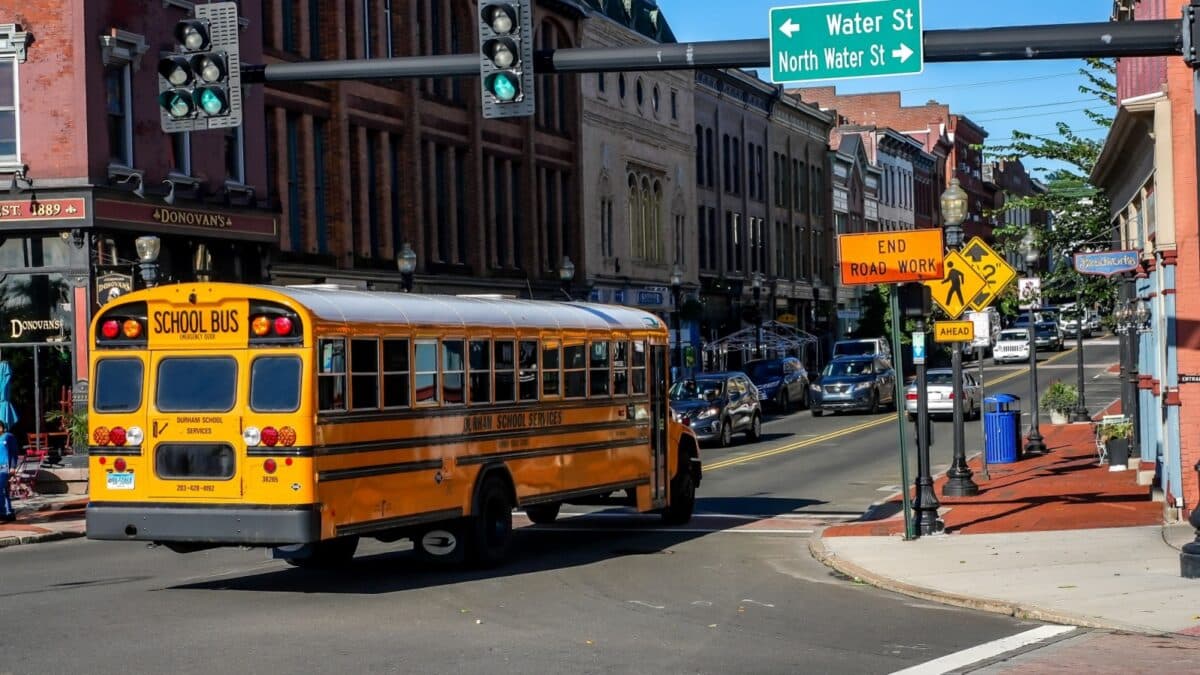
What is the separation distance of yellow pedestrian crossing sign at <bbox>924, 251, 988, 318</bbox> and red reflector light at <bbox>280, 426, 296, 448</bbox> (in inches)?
451

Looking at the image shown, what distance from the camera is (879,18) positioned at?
1550 cm

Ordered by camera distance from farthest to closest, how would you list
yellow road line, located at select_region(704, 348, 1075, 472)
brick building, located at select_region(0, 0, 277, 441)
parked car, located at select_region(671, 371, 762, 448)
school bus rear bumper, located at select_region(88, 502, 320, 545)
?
1. parked car, located at select_region(671, 371, 762, 448)
2. yellow road line, located at select_region(704, 348, 1075, 472)
3. brick building, located at select_region(0, 0, 277, 441)
4. school bus rear bumper, located at select_region(88, 502, 320, 545)

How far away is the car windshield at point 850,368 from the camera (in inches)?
2034

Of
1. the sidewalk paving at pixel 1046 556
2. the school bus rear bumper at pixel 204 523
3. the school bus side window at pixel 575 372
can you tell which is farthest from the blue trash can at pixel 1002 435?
the school bus rear bumper at pixel 204 523

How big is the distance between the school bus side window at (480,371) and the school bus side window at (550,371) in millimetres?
1198

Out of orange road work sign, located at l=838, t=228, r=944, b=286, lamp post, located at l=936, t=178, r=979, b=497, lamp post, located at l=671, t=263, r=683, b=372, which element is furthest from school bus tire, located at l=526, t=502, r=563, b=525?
lamp post, located at l=671, t=263, r=683, b=372

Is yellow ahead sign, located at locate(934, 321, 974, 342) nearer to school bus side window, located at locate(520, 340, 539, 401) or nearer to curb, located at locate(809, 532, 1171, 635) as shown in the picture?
curb, located at locate(809, 532, 1171, 635)

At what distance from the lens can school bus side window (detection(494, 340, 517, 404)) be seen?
17.9m

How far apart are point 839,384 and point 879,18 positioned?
35960 millimetres

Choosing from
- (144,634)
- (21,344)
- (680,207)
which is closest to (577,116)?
(680,207)

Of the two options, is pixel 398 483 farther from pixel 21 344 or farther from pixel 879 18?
pixel 21 344

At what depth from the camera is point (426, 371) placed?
16.6 meters

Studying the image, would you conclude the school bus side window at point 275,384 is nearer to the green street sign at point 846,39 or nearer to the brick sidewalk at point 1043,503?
the green street sign at point 846,39

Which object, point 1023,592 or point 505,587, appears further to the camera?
point 505,587
